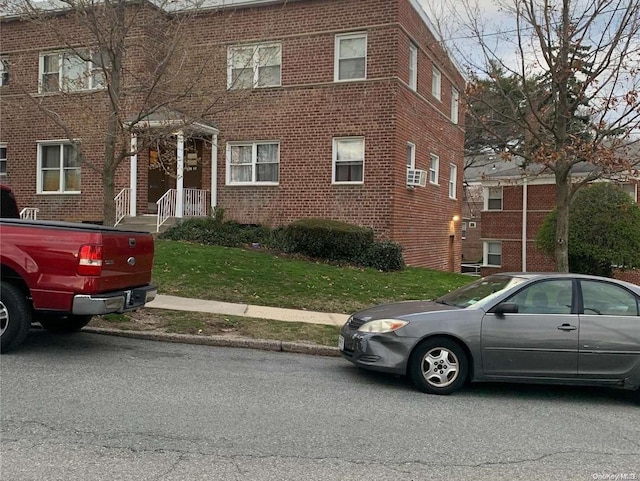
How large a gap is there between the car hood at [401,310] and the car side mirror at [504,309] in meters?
0.44

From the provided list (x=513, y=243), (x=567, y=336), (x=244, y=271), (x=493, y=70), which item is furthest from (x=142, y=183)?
(x=513, y=243)

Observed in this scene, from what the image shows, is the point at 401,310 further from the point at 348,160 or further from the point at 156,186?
the point at 156,186

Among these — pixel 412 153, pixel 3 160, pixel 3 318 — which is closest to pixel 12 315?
pixel 3 318

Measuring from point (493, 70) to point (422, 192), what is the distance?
8.87 metres

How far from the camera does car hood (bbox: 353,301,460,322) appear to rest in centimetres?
608

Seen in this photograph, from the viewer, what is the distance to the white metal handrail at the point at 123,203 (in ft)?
57.2

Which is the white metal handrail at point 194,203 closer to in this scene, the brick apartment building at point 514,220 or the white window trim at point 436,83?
the white window trim at point 436,83

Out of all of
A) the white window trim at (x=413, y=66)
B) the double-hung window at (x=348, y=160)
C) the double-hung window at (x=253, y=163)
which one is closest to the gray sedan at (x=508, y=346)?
the double-hung window at (x=348, y=160)

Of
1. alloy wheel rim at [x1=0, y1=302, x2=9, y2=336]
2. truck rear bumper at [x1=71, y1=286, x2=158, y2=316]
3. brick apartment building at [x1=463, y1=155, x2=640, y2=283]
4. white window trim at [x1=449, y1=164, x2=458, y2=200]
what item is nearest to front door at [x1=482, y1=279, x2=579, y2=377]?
truck rear bumper at [x1=71, y1=286, x2=158, y2=316]

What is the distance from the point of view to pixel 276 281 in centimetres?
1164

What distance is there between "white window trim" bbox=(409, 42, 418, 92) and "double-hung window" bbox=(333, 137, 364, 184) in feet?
8.64

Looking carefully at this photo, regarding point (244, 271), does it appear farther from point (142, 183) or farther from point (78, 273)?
point (142, 183)

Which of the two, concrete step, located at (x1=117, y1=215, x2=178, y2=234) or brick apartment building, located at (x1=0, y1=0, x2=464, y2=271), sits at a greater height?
brick apartment building, located at (x1=0, y1=0, x2=464, y2=271)

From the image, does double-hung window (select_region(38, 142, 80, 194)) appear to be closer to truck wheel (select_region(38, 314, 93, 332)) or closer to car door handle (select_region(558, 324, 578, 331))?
truck wheel (select_region(38, 314, 93, 332))
